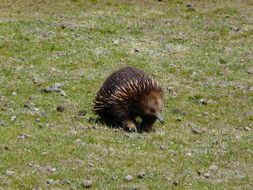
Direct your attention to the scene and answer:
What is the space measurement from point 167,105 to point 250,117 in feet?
8.54

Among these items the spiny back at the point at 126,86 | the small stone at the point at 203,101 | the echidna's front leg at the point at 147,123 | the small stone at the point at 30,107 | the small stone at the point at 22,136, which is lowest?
the small stone at the point at 203,101

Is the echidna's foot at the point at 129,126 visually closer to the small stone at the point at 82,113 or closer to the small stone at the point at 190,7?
the small stone at the point at 82,113

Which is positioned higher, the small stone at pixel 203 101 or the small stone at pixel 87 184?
the small stone at pixel 87 184

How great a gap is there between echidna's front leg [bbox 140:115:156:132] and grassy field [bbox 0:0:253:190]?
0.19 meters

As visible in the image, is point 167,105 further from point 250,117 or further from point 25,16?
point 25,16

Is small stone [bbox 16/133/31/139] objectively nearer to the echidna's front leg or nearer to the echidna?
the echidna

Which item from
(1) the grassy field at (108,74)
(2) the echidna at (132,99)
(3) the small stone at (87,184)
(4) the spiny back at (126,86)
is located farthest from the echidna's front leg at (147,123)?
(3) the small stone at (87,184)

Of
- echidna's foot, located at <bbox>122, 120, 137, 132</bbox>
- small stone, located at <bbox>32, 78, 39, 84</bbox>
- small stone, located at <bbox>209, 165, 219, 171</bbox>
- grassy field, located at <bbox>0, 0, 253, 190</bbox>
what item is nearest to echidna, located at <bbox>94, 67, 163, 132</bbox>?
echidna's foot, located at <bbox>122, 120, 137, 132</bbox>

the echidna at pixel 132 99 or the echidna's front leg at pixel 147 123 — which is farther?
the echidna's front leg at pixel 147 123

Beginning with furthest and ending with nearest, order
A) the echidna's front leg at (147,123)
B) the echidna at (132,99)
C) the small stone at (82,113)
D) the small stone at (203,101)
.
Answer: the small stone at (203,101)
the small stone at (82,113)
the echidna's front leg at (147,123)
the echidna at (132,99)

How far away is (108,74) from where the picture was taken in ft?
73.6

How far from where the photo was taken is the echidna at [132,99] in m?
15.6

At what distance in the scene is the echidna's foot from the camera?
1586 centimetres

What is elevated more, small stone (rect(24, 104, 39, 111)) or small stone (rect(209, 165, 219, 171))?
small stone (rect(209, 165, 219, 171))
